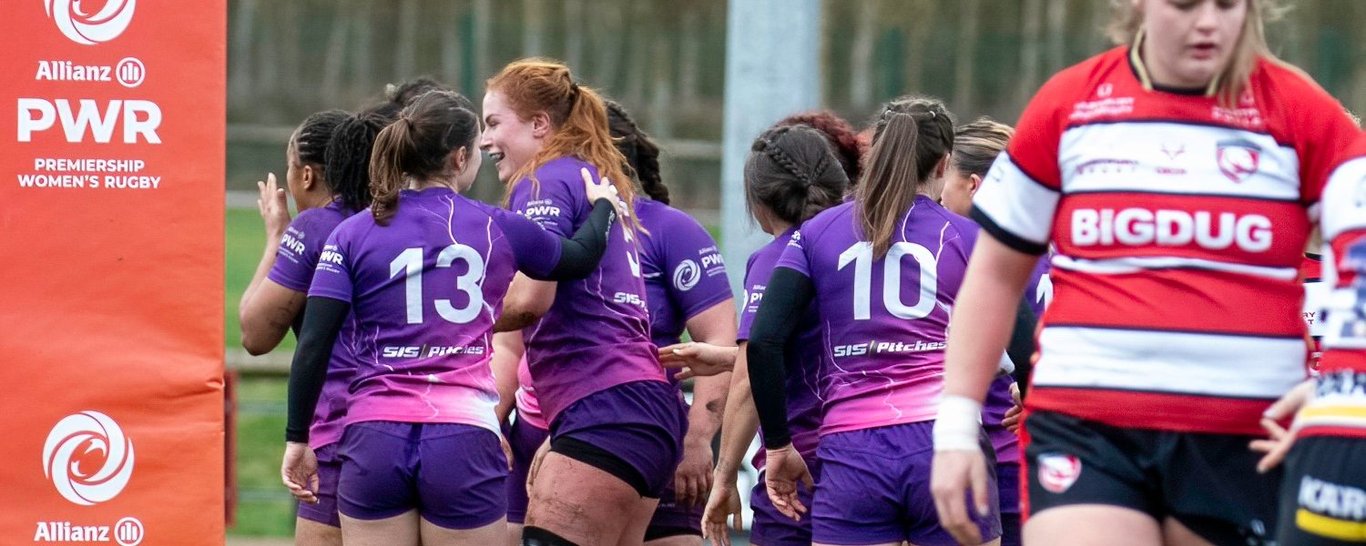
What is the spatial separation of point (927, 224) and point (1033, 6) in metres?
17.9

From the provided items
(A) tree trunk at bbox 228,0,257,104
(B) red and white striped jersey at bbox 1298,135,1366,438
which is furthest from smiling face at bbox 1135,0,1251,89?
(A) tree trunk at bbox 228,0,257,104

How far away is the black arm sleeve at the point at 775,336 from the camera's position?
449cm

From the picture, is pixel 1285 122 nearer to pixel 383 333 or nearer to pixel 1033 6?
pixel 383 333

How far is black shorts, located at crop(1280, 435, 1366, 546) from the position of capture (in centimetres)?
268

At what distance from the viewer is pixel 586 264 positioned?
5008 millimetres

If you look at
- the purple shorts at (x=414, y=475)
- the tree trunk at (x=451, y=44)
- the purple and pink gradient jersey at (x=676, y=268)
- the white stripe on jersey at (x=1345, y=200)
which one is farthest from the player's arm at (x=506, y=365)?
the tree trunk at (x=451, y=44)

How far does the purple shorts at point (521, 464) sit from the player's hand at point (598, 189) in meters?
0.92

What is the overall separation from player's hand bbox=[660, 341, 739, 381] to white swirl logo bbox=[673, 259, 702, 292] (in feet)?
0.75

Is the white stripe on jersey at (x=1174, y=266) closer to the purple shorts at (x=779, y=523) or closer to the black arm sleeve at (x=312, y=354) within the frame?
the purple shorts at (x=779, y=523)

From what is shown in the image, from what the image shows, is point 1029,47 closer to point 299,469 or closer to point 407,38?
point 407,38

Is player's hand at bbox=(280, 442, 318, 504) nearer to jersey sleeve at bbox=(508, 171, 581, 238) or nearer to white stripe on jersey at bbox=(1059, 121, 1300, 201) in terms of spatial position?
jersey sleeve at bbox=(508, 171, 581, 238)

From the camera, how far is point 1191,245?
2.88m

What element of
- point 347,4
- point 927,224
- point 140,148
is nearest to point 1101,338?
point 927,224

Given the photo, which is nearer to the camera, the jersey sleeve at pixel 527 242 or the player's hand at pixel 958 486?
the player's hand at pixel 958 486
